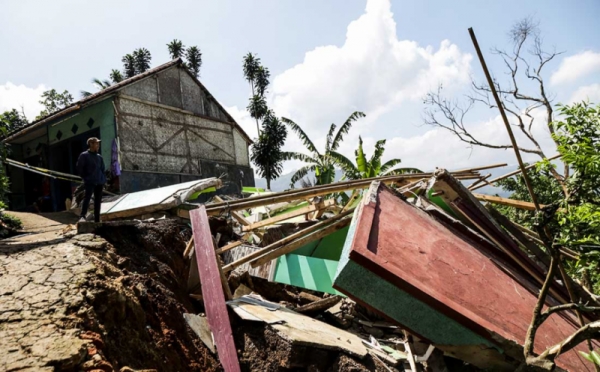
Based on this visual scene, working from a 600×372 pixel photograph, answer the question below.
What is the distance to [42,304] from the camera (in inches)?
101

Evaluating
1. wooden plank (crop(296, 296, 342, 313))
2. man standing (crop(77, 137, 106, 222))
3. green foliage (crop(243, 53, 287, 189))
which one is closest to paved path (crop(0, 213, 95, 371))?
man standing (crop(77, 137, 106, 222))

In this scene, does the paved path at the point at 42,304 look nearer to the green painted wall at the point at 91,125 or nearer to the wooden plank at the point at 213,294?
the wooden plank at the point at 213,294

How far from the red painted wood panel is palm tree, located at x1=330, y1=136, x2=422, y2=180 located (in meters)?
9.58

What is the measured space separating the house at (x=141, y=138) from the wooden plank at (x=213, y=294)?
8.80 m

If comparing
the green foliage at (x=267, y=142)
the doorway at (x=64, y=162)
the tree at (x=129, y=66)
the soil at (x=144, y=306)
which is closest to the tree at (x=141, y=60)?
the tree at (x=129, y=66)

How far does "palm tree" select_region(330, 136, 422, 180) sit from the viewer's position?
44.5 ft

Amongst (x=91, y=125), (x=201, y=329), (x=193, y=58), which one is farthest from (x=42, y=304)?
(x=193, y=58)

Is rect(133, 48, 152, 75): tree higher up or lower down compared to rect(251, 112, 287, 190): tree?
higher up

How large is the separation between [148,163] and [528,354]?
1250 cm

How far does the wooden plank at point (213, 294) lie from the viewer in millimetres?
3029

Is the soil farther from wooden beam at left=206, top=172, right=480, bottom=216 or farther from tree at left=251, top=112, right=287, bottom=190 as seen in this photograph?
tree at left=251, top=112, right=287, bottom=190

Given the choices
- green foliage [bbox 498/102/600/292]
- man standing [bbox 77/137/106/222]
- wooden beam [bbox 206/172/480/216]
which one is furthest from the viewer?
man standing [bbox 77/137/106/222]

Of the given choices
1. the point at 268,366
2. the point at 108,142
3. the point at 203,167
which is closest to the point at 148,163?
the point at 108,142

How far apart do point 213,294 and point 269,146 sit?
23266 mm
